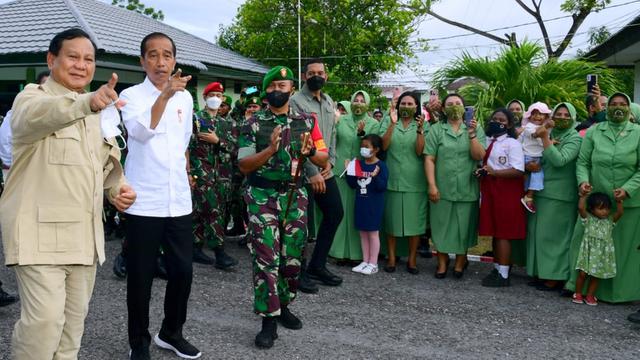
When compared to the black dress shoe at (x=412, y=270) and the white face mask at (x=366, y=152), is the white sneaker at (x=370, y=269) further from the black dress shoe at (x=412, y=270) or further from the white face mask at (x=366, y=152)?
the white face mask at (x=366, y=152)

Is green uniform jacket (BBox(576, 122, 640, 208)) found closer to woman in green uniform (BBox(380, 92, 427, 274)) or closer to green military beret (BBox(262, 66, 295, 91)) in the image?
woman in green uniform (BBox(380, 92, 427, 274))

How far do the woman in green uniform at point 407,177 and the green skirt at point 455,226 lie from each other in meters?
0.21

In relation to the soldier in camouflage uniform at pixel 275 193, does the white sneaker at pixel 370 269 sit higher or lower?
lower

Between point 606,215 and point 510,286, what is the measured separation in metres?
1.18

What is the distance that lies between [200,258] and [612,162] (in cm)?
430

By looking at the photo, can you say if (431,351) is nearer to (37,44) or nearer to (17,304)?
(17,304)

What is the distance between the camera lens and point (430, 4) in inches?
834

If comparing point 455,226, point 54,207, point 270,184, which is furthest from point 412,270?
point 54,207

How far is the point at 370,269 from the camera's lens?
19.7ft

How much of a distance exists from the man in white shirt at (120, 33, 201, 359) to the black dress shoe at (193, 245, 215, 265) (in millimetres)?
2700

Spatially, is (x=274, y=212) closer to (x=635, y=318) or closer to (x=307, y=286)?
(x=307, y=286)

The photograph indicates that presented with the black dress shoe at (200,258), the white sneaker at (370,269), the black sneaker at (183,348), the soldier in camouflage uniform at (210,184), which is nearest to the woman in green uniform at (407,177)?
the white sneaker at (370,269)

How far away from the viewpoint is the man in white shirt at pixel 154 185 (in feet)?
11.2


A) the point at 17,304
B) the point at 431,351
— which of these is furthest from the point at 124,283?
the point at 431,351
